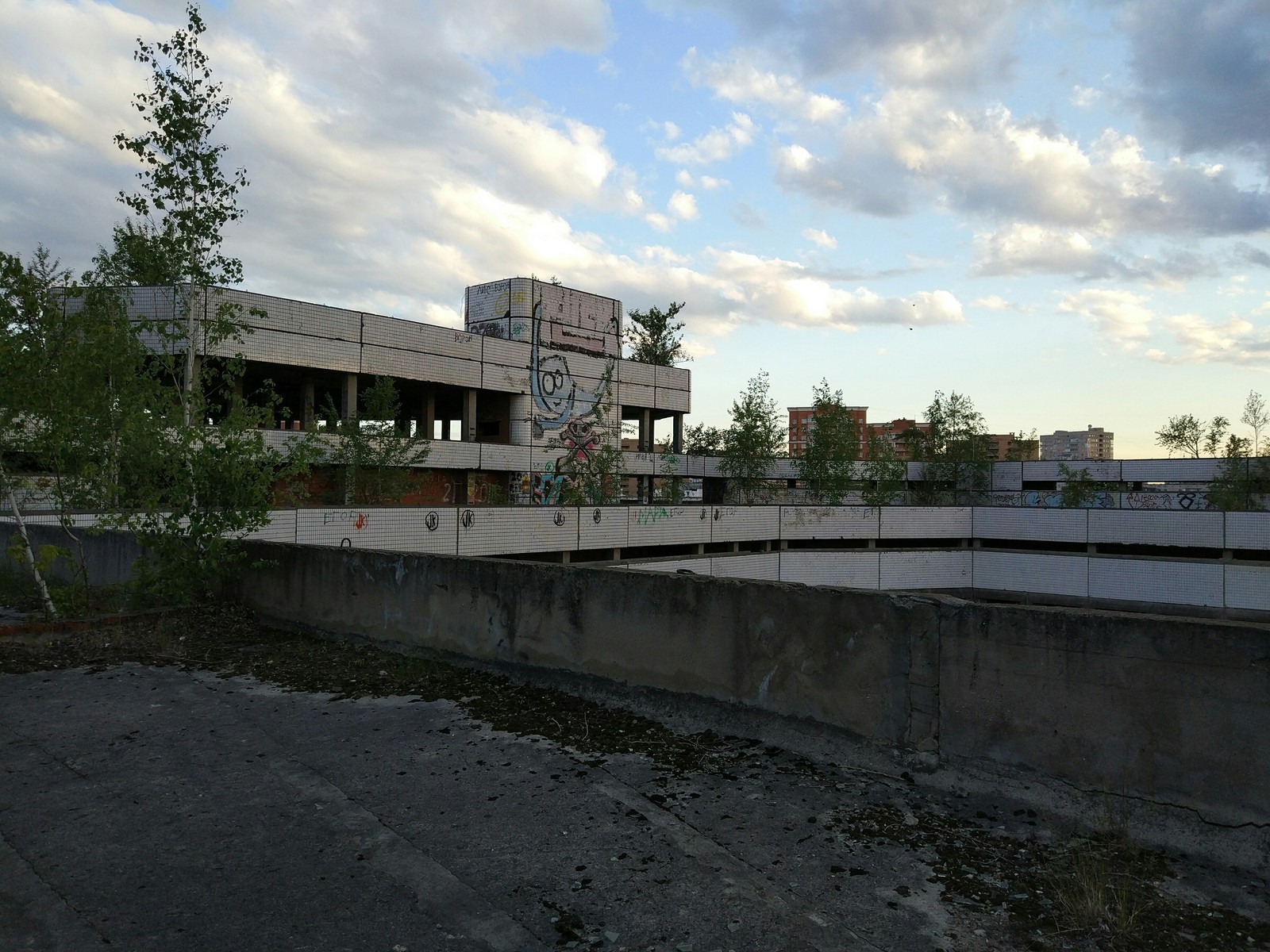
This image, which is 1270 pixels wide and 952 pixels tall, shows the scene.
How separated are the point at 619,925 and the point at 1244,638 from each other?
11.4 ft

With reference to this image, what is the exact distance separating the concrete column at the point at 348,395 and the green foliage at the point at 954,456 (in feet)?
115

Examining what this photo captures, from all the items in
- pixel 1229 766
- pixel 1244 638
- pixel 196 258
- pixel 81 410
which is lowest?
pixel 1229 766

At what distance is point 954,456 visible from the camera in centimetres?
5628

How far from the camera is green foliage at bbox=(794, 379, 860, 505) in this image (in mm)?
45594

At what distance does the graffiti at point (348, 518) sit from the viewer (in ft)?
53.6

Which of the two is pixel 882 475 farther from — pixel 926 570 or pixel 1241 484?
pixel 1241 484

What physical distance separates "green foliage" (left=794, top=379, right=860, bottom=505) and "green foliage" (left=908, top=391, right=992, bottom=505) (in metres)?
8.39

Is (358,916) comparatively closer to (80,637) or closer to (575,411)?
(80,637)

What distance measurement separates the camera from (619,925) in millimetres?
3373

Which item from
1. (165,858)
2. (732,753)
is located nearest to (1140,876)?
(732,753)

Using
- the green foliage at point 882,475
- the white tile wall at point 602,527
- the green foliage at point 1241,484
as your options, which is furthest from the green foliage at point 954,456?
the white tile wall at point 602,527

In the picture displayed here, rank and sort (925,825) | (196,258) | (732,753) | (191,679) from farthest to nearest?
(196,258)
(191,679)
(732,753)
(925,825)

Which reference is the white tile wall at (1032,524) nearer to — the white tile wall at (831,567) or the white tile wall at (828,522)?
the white tile wall at (828,522)

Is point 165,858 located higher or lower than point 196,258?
lower
